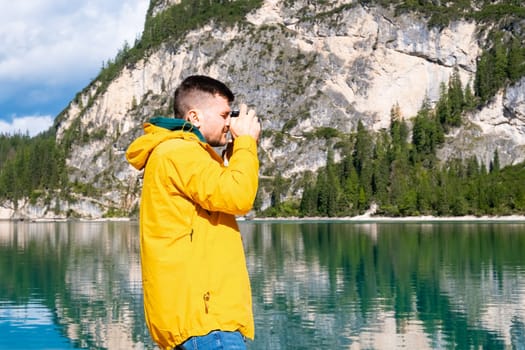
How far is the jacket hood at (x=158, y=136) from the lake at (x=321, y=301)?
1732 cm

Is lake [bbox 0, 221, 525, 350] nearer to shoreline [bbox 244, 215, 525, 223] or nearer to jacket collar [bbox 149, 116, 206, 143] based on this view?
jacket collar [bbox 149, 116, 206, 143]

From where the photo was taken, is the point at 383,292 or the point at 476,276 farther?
the point at 476,276

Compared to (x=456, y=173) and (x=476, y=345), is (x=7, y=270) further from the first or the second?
(x=456, y=173)

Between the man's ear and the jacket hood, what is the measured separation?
12 cm

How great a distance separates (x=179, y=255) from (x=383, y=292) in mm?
29442

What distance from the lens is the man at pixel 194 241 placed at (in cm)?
445

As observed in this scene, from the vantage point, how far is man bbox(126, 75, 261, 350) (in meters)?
4.45

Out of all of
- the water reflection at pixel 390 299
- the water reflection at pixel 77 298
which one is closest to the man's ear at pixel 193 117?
the water reflection at pixel 390 299

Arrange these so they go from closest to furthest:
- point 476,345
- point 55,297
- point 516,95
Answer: point 476,345, point 55,297, point 516,95

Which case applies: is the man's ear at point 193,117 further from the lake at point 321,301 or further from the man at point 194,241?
the lake at point 321,301

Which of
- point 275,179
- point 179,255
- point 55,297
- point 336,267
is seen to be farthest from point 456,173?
point 179,255

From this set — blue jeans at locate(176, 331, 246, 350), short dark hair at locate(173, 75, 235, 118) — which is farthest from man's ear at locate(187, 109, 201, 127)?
blue jeans at locate(176, 331, 246, 350)

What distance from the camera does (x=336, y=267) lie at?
4362cm

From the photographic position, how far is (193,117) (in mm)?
4996
